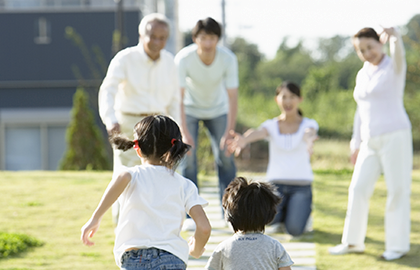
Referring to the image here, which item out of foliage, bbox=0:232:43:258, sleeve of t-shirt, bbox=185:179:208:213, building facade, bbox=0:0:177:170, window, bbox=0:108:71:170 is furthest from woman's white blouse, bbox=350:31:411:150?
window, bbox=0:108:71:170

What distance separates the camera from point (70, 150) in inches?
523

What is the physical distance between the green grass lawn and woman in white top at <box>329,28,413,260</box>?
262mm

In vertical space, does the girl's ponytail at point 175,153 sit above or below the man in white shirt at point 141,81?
below

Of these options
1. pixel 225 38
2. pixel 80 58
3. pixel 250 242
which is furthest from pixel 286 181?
pixel 80 58

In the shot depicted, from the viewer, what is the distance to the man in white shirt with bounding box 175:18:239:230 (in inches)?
215

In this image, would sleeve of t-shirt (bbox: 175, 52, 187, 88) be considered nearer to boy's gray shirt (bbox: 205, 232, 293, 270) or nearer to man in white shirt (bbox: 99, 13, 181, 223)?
man in white shirt (bbox: 99, 13, 181, 223)

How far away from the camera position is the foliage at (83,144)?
13.1 m

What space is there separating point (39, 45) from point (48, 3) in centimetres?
169

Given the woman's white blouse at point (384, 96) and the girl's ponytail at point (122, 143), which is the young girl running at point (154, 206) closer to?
the girl's ponytail at point (122, 143)

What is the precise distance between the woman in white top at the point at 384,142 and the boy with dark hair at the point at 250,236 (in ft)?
6.79

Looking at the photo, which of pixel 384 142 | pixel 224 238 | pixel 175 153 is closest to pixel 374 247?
pixel 384 142

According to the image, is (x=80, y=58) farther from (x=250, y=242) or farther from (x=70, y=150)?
(x=250, y=242)

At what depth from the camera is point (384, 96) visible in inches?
177

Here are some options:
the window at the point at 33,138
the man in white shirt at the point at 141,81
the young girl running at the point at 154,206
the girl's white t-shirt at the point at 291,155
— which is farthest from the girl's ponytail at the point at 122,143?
the window at the point at 33,138
